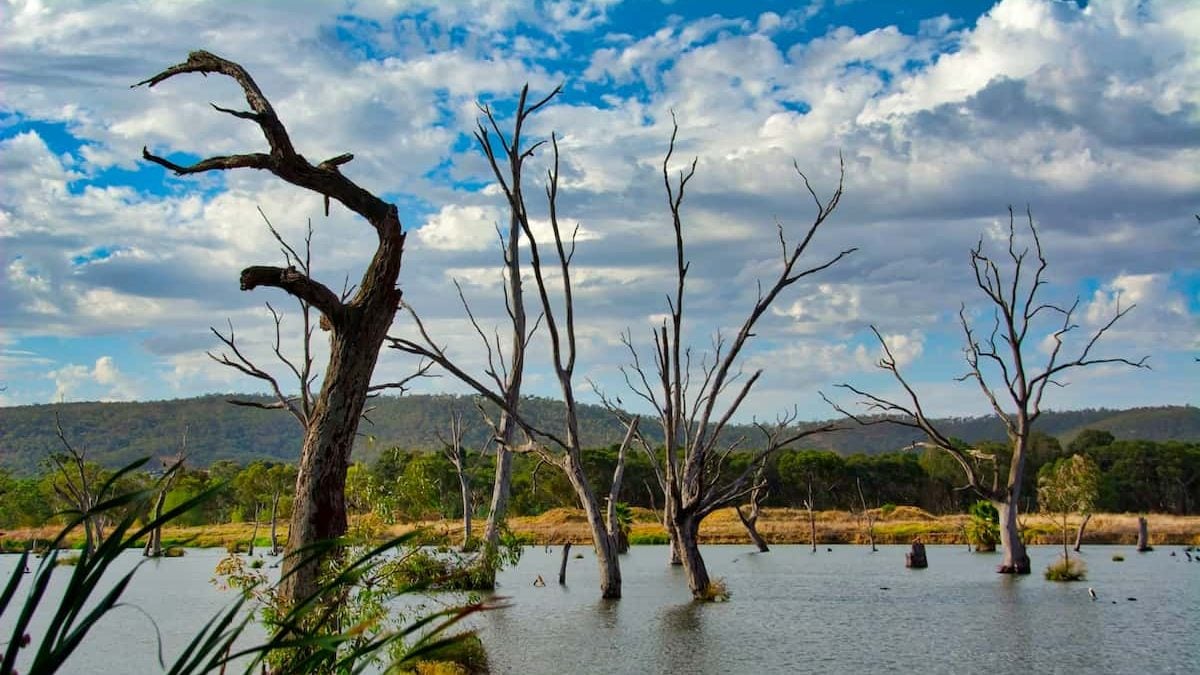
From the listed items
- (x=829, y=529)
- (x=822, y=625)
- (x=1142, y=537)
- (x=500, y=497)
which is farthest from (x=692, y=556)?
(x=829, y=529)

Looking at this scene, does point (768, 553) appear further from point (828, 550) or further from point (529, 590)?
point (529, 590)

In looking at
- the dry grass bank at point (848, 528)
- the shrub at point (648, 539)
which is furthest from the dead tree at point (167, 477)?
the shrub at point (648, 539)

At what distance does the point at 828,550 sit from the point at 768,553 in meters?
4.26

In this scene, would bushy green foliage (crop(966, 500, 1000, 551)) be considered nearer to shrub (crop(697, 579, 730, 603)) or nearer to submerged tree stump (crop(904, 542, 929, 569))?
submerged tree stump (crop(904, 542, 929, 569))

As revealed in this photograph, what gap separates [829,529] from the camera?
7112cm

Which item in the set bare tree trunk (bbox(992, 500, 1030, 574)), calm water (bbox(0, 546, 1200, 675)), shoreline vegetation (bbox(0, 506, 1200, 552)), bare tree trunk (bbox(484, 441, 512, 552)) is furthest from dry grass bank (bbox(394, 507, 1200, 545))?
bare tree trunk (bbox(484, 441, 512, 552))

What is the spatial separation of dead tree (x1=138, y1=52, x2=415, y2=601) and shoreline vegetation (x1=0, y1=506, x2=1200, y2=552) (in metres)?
49.2

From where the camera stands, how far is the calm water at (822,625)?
18625mm

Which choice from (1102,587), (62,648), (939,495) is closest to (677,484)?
(1102,587)

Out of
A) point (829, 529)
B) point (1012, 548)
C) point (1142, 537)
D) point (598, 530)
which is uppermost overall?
point (598, 530)

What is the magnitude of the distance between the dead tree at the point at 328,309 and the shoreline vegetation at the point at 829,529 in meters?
49.2

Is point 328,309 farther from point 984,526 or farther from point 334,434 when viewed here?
point 984,526

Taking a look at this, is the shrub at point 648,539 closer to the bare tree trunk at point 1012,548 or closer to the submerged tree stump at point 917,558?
the submerged tree stump at point 917,558

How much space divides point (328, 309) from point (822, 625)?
17.0 metres
